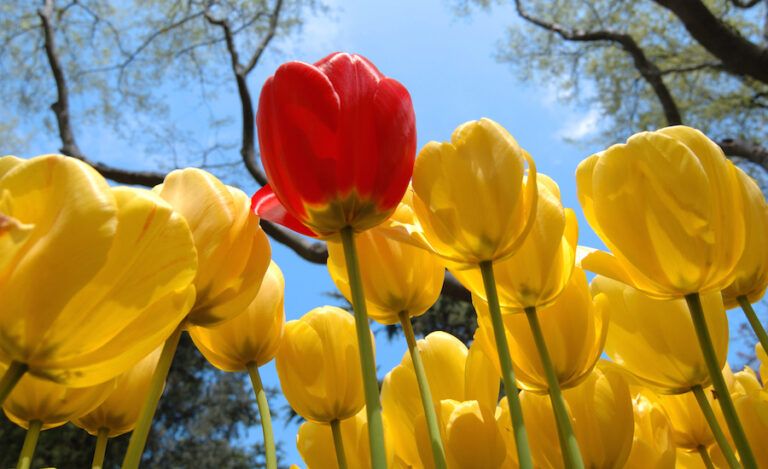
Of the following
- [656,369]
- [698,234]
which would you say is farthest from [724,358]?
[698,234]

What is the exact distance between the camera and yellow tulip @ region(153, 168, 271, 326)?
380 mm

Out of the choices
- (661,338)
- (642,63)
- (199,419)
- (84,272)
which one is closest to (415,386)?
(661,338)

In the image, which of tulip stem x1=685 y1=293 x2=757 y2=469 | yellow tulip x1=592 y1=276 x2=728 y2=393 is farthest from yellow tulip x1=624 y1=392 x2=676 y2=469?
tulip stem x1=685 y1=293 x2=757 y2=469

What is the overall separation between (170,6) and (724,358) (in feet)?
26.3

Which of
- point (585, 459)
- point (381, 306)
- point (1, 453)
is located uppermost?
point (1, 453)

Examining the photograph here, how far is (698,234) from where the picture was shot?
0.40 m

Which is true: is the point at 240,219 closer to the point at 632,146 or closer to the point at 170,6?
the point at 632,146

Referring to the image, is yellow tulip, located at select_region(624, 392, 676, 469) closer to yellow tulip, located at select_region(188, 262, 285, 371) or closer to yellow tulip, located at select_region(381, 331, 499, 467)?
yellow tulip, located at select_region(381, 331, 499, 467)

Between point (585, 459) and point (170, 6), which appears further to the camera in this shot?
point (170, 6)

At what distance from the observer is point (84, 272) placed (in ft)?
0.94

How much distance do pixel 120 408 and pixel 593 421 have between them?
12.9 inches

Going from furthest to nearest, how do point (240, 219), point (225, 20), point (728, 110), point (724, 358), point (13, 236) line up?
point (728, 110) → point (225, 20) → point (724, 358) → point (240, 219) → point (13, 236)

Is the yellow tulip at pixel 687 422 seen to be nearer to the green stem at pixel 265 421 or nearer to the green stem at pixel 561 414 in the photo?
the green stem at pixel 561 414

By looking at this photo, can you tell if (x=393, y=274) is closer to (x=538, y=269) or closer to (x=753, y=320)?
(x=538, y=269)
